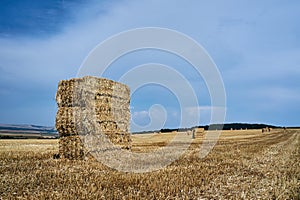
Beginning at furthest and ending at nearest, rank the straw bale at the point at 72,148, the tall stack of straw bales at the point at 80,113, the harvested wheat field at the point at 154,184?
1. the tall stack of straw bales at the point at 80,113
2. the straw bale at the point at 72,148
3. the harvested wheat field at the point at 154,184

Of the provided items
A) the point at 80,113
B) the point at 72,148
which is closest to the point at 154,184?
the point at 72,148

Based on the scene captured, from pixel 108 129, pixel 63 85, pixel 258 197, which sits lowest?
pixel 258 197

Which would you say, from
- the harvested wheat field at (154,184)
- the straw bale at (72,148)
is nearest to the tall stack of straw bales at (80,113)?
the straw bale at (72,148)

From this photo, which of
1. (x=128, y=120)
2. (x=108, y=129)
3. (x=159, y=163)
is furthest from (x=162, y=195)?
(x=128, y=120)

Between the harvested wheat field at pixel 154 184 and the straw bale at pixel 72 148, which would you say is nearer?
the harvested wheat field at pixel 154 184

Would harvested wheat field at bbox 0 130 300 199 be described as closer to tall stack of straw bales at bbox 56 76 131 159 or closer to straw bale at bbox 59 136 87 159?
straw bale at bbox 59 136 87 159

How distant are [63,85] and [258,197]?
8.79 metres

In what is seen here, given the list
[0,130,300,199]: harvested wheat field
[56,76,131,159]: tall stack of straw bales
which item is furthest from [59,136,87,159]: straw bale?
[0,130,300,199]: harvested wheat field

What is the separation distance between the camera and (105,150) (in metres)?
13.0

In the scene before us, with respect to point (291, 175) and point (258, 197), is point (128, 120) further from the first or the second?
point (258, 197)

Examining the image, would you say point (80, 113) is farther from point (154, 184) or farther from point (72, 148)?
point (154, 184)

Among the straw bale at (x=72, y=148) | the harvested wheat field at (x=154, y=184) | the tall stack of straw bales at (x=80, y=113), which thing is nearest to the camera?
the harvested wheat field at (x=154, y=184)

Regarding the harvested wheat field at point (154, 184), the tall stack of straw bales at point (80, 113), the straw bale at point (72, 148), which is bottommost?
the harvested wheat field at point (154, 184)

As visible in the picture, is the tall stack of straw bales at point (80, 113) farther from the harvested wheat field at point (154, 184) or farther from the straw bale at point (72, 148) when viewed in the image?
the harvested wheat field at point (154, 184)
